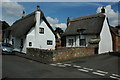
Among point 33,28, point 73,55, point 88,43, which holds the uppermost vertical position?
point 33,28

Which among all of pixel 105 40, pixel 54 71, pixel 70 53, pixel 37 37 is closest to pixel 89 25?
pixel 105 40

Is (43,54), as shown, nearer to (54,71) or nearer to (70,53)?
(70,53)

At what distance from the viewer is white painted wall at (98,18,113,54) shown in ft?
73.8

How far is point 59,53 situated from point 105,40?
13.3m

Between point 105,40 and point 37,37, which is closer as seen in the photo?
point 37,37

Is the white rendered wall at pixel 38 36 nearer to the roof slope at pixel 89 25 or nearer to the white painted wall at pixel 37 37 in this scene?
the white painted wall at pixel 37 37

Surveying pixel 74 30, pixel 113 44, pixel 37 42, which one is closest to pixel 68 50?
pixel 37 42

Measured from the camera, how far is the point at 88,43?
23.5 m

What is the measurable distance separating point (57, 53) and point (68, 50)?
6.71ft

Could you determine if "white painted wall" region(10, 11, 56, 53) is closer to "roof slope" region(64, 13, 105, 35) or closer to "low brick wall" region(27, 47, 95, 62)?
"low brick wall" region(27, 47, 95, 62)

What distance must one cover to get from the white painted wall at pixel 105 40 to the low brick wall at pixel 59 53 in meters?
4.84

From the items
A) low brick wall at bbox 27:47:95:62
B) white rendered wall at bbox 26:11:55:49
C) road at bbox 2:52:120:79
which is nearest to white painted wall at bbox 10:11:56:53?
white rendered wall at bbox 26:11:55:49

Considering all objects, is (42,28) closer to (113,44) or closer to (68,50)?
(68,50)

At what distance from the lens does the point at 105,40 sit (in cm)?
2361
